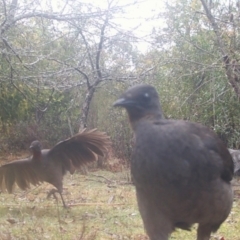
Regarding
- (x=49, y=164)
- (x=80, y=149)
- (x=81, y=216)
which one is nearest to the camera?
(x=81, y=216)

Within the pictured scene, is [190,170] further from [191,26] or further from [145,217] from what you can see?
[191,26]

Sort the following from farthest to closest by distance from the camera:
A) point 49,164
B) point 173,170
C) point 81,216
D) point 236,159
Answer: point 236,159
point 49,164
point 81,216
point 173,170

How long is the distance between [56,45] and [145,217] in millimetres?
7614

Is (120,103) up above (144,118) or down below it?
above

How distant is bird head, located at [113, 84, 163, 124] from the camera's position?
3.33 m

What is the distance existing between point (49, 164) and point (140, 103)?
149 inches

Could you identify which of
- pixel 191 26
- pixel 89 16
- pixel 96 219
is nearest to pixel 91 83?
pixel 191 26

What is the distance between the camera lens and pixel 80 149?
6.77 meters

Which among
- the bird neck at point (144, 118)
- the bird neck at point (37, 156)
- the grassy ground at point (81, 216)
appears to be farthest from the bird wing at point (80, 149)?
the bird neck at point (144, 118)

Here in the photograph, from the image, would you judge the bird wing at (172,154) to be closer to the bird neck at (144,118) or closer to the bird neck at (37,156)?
the bird neck at (144,118)

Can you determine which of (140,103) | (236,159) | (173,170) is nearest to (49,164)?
(140,103)

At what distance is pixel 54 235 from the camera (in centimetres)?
521

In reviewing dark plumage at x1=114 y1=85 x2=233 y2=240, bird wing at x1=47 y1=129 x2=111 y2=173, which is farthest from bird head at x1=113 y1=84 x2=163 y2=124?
bird wing at x1=47 y1=129 x2=111 y2=173

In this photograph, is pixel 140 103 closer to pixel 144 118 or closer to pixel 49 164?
pixel 144 118
